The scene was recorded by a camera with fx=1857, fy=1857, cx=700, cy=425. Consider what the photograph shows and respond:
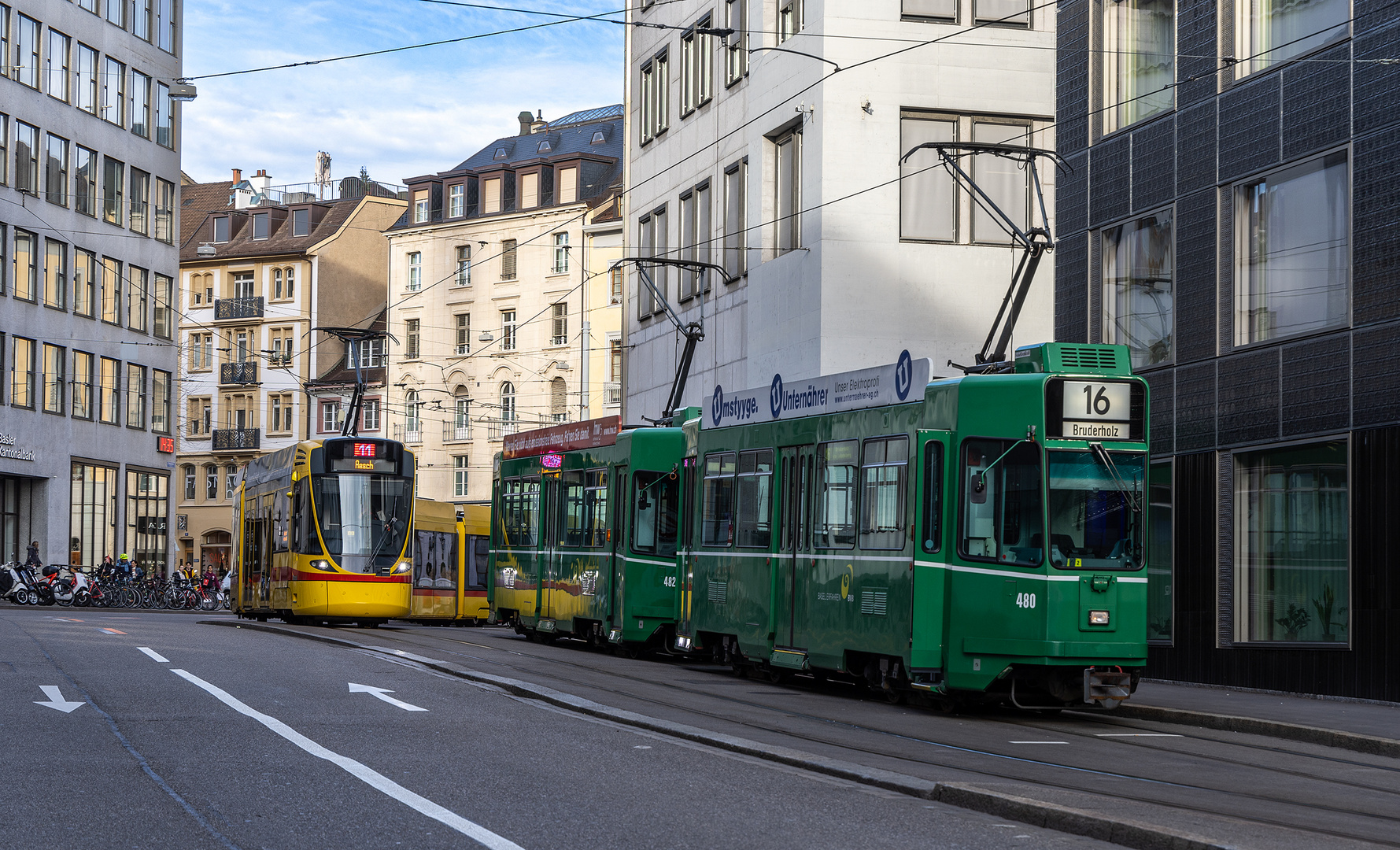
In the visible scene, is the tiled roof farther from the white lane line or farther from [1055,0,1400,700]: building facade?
the white lane line

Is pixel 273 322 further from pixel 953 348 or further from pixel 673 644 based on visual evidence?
pixel 673 644

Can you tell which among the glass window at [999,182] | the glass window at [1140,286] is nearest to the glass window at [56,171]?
the glass window at [999,182]

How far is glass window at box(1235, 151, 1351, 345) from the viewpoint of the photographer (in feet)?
65.5

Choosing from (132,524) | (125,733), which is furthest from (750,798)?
(132,524)

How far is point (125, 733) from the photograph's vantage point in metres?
12.8

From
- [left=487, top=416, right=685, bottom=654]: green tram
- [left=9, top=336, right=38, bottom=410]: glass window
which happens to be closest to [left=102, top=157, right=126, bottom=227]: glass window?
[left=9, top=336, right=38, bottom=410]: glass window

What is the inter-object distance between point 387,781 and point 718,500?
39.0 feet

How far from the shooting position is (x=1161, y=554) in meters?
23.0

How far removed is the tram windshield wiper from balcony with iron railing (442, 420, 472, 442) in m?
64.4

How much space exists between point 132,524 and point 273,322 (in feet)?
88.4

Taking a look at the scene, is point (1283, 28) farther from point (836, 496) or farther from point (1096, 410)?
point (836, 496)

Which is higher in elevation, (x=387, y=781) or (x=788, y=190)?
(x=788, y=190)

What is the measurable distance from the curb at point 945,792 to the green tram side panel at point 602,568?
8.29 metres

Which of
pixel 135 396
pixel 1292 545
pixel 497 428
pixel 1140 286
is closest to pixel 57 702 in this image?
pixel 1292 545
